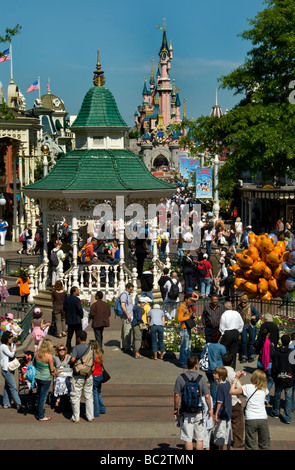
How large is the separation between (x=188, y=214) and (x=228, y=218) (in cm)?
1484

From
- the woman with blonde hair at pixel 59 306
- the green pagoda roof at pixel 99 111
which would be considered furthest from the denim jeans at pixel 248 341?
the green pagoda roof at pixel 99 111

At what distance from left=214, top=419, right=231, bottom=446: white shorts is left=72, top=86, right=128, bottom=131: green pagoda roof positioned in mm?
12813

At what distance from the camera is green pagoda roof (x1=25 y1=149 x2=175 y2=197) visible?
20.2 meters

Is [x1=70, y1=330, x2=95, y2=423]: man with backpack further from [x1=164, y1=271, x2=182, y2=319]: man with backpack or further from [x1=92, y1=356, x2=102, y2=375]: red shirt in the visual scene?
[x1=164, y1=271, x2=182, y2=319]: man with backpack

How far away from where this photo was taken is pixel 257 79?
1123 inches

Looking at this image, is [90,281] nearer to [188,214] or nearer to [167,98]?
[188,214]

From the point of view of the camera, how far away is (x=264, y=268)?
1653cm

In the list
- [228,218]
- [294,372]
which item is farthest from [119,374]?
[228,218]

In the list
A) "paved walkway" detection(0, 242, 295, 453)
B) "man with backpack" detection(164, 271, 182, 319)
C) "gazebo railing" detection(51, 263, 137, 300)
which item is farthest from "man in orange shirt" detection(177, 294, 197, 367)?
"gazebo railing" detection(51, 263, 137, 300)

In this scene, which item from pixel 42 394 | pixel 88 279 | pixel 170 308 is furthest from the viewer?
pixel 88 279

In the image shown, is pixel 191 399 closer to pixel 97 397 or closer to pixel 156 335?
pixel 97 397

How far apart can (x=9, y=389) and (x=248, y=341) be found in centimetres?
504

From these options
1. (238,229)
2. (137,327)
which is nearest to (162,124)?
(238,229)

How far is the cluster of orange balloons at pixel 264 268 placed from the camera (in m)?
16.5
